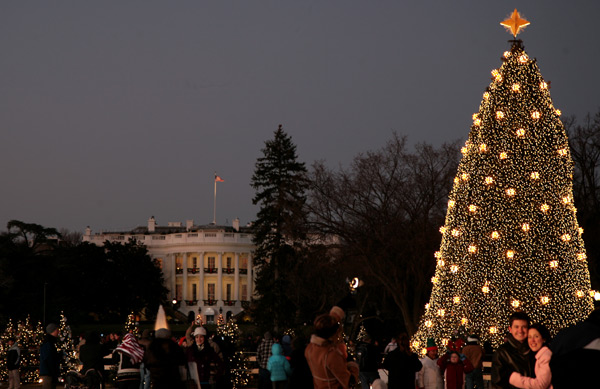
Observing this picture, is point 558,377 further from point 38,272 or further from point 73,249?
point 73,249

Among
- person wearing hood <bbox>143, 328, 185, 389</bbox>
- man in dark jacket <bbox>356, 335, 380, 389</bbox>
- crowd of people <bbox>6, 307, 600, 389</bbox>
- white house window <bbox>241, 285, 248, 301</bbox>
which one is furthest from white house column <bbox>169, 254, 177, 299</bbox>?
person wearing hood <bbox>143, 328, 185, 389</bbox>

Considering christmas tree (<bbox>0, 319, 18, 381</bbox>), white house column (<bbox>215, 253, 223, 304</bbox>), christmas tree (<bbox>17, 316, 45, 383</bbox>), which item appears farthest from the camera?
white house column (<bbox>215, 253, 223, 304</bbox>)

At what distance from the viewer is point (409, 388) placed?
38.1 ft

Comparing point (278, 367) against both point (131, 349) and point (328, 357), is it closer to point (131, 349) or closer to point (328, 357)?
point (131, 349)

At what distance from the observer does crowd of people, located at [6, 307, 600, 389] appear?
7.01 metres

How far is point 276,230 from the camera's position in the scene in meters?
62.3

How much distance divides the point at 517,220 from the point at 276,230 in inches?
1610

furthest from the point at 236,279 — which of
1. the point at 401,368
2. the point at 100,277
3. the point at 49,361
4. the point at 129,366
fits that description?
the point at 401,368

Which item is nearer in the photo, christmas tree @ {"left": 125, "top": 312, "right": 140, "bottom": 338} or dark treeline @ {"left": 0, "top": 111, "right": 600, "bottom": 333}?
christmas tree @ {"left": 125, "top": 312, "right": 140, "bottom": 338}

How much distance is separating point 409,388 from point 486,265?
11.3 m

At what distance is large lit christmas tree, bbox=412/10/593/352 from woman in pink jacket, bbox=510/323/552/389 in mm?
14108

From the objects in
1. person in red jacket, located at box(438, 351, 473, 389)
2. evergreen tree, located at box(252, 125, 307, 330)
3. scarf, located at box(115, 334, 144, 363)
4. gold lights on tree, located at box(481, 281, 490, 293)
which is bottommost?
person in red jacket, located at box(438, 351, 473, 389)

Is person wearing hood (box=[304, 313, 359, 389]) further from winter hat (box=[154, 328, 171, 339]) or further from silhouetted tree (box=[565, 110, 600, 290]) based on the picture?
silhouetted tree (box=[565, 110, 600, 290])

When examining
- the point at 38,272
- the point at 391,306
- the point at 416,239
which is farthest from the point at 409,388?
the point at 38,272
